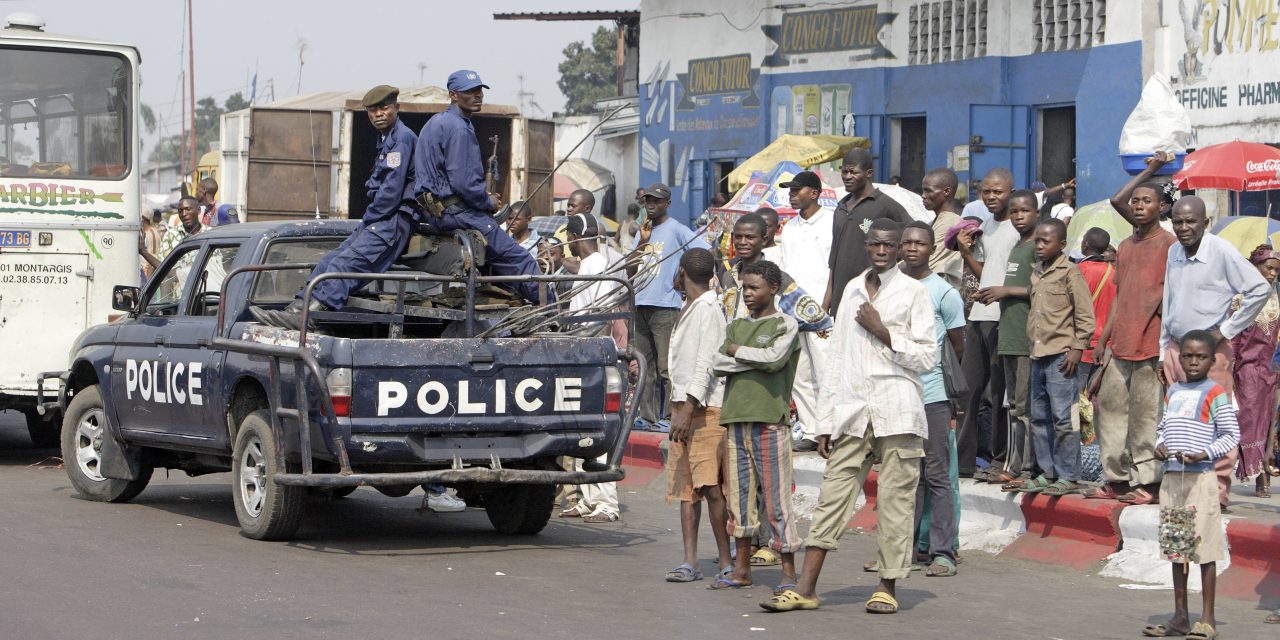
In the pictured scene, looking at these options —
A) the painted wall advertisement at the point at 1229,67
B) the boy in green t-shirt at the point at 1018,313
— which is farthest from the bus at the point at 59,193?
the painted wall advertisement at the point at 1229,67

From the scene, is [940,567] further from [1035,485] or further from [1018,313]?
[1018,313]

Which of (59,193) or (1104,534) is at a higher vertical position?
(59,193)

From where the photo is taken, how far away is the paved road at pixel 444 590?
6.91 metres

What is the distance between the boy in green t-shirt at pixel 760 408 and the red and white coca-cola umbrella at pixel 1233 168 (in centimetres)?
820

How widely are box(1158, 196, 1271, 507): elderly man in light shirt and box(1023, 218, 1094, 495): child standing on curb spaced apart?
793mm

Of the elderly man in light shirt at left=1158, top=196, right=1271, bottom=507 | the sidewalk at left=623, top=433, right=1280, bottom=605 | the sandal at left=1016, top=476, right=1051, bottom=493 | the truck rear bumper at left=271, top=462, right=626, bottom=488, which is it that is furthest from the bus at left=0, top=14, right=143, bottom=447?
the elderly man in light shirt at left=1158, top=196, right=1271, bottom=507

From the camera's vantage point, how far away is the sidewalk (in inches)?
319

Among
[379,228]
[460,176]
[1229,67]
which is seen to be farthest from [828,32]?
[379,228]

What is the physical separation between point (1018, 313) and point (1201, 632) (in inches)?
113

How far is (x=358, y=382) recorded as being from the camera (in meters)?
8.35

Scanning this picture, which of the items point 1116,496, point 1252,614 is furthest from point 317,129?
point 1252,614

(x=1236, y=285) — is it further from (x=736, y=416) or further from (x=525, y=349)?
(x=525, y=349)

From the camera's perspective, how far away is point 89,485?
10695mm

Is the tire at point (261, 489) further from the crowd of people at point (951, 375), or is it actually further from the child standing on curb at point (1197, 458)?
the child standing on curb at point (1197, 458)
